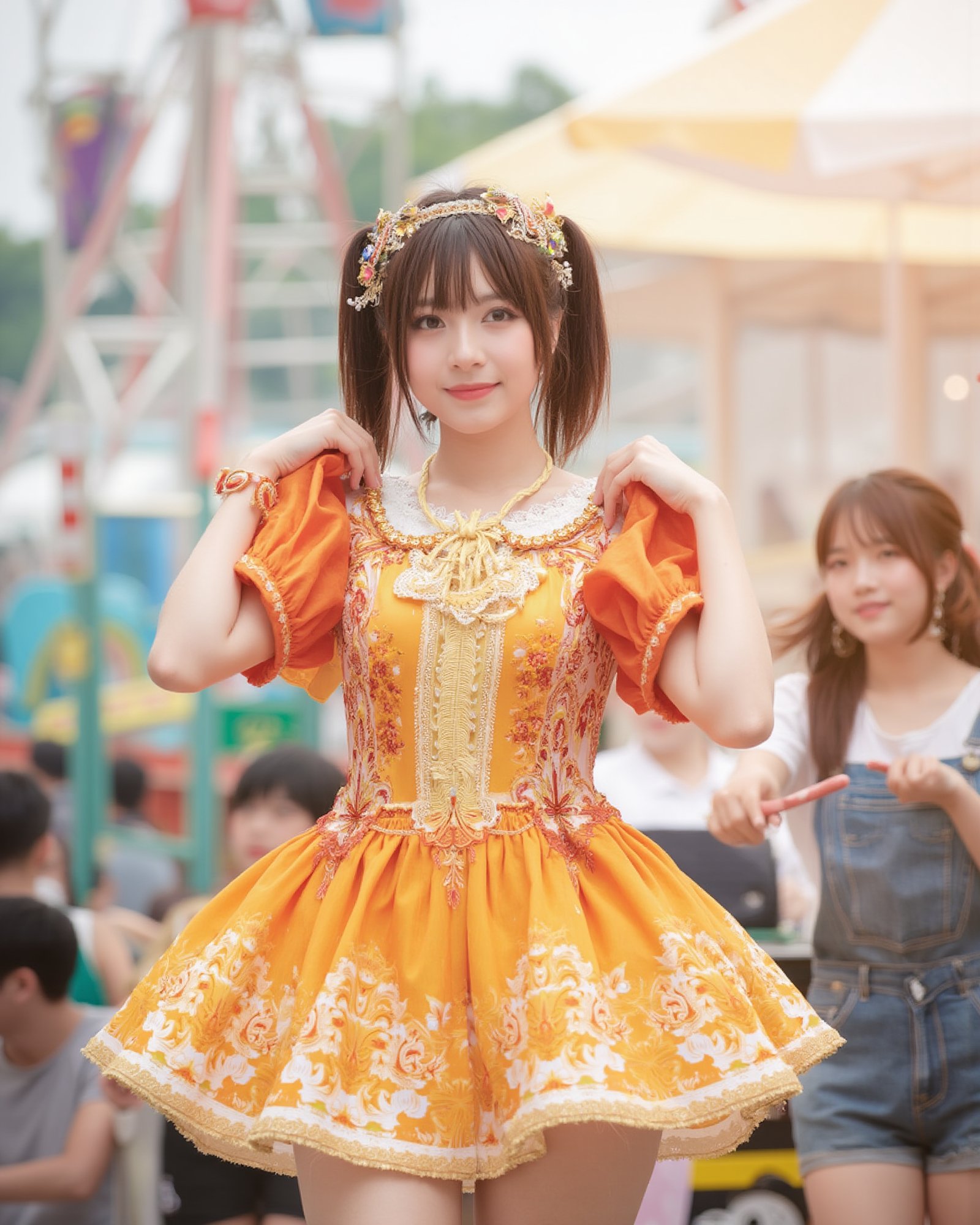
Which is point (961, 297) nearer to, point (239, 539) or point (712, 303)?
point (712, 303)

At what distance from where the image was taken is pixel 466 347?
2.14 meters

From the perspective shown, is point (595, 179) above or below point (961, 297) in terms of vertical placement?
above

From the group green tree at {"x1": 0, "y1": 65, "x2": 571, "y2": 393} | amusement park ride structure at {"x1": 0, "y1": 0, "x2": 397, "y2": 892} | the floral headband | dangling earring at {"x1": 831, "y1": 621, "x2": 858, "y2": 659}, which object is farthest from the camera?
green tree at {"x1": 0, "y1": 65, "x2": 571, "y2": 393}

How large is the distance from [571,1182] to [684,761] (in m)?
2.43

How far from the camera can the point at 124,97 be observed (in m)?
9.27

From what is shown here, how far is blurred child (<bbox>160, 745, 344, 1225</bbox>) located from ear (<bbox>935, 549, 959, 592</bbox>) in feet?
4.83

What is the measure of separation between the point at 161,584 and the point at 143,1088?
36.2 feet

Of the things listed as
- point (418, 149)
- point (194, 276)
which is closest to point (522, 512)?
point (194, 276)

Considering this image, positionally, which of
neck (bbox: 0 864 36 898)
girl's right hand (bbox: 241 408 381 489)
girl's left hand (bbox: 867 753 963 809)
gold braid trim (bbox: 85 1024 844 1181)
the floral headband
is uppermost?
the floral headband

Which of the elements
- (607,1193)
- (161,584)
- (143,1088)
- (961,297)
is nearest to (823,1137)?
(607,1193)

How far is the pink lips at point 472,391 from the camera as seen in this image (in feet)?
7.18

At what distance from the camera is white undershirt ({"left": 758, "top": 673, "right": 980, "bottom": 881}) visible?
281 centimetres

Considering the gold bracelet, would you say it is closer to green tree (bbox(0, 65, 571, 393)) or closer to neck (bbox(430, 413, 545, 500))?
neck (bbox(430, 413, 545, 500))

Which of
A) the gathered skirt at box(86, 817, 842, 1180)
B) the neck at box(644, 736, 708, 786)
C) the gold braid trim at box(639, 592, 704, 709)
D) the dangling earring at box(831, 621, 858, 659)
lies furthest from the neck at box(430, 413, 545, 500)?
the neck at box(644, 736, 708, 786)
